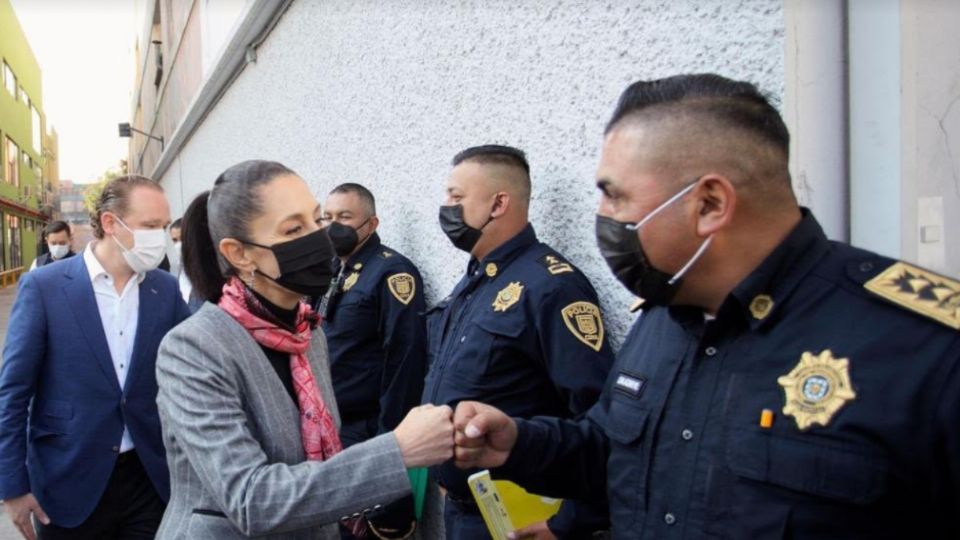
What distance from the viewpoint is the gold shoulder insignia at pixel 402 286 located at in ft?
11.7

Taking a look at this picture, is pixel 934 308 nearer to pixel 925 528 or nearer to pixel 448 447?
pixel 925 528

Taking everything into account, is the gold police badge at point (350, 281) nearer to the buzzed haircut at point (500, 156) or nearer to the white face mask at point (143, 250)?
the white face mask at point (143, 250)

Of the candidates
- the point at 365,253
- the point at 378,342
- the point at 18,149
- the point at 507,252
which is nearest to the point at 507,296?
the point at 507,252

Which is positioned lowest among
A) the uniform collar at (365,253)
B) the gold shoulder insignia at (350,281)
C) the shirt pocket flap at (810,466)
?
the shirt pocket flap at (810,466)

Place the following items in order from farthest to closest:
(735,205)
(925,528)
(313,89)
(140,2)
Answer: (140,2)
(313,89)
(735,205)
(925,528)

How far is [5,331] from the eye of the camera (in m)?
10.2

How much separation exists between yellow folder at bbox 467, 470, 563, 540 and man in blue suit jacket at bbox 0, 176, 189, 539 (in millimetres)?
1451

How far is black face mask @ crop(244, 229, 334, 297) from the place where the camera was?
1.92m

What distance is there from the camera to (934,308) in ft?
3.63

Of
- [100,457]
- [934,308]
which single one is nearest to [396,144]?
[100,457]

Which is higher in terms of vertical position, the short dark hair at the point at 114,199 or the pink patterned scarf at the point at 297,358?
the short dark hair at the point at 114,199

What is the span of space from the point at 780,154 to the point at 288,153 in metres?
5.65

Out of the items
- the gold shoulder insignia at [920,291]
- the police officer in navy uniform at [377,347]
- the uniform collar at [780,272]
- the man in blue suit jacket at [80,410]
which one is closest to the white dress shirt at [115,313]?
the man in blue suit jacket at [80,410]

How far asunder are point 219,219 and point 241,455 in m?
0.66
